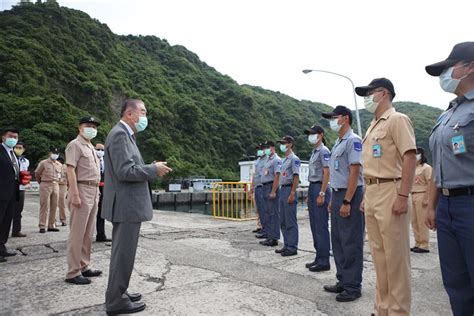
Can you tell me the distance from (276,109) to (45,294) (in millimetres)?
67248

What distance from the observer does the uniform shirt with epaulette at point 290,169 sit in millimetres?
5715

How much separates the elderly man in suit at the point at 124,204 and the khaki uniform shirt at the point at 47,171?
5546 mm

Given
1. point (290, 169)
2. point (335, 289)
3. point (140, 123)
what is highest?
point (140, 123)

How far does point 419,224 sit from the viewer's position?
614 centimetres

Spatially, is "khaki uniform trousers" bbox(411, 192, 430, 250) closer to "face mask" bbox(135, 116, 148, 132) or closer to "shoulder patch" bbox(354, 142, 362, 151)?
"shoulder patch" bbox(354, 142, 362, 151)

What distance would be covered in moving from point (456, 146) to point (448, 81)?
0.48 m

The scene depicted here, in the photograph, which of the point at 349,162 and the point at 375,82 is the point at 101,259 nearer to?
the point at 349,162

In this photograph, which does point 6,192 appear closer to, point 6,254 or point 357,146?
point 6,254

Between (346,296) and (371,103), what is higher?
(371,103)

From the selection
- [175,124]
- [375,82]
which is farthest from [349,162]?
[175,124]

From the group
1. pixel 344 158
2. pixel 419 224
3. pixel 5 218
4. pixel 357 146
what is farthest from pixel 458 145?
pixel 5 218

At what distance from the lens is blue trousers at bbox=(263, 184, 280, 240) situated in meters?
6.48

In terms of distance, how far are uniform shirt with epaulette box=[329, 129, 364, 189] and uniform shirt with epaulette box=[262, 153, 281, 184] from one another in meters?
2.65

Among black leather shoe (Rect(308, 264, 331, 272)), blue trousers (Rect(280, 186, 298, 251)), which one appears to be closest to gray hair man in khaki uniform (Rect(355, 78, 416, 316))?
black leather shoe (Rect(308, 264, 331, 272))
